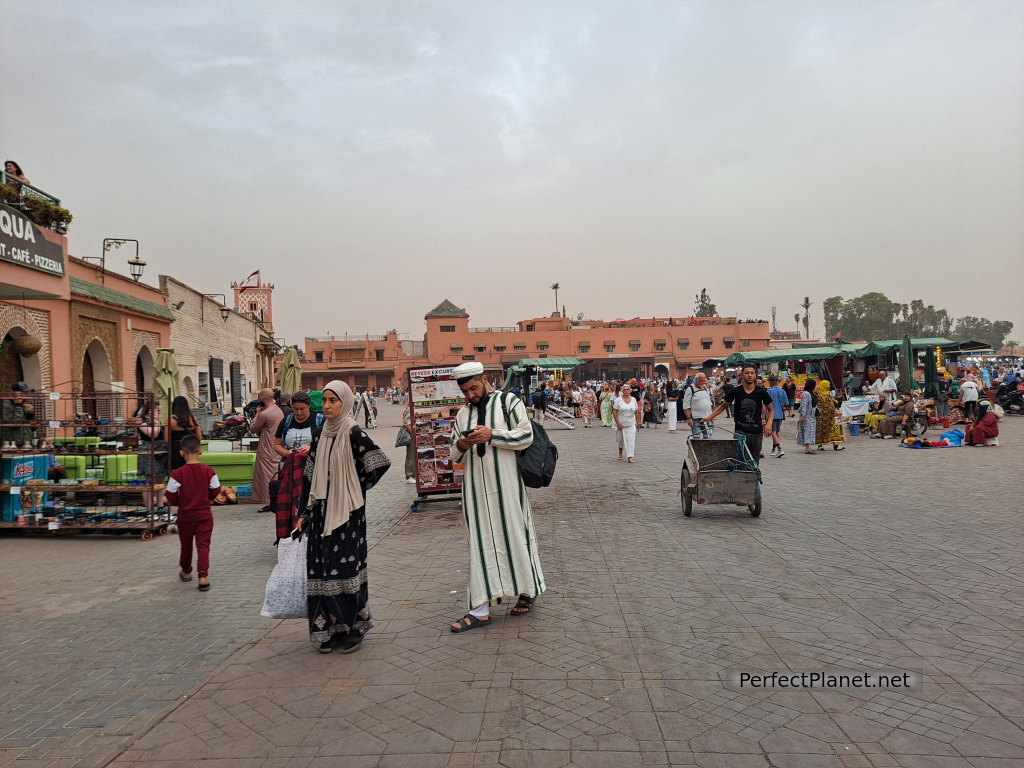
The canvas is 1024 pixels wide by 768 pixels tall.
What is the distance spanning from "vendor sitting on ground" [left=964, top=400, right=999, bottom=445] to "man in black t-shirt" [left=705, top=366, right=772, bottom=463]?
28.0 ft

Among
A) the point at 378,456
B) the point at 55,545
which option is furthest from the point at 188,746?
the point at 55,545

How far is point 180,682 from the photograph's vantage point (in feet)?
12.8

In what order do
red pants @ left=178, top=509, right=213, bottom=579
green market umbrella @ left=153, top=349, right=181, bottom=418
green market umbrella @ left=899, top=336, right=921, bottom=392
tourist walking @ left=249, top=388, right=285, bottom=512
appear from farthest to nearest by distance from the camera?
green market umbrella @ left=899, top=336, right=921, bottom=392 → green market umbrella @ left=153, top=349, right=181, bottom=418 → tourist walking @ left=249, top=388, right=285, bottom=512 → red pants @ left=178, top=509, right=213, bottom=579

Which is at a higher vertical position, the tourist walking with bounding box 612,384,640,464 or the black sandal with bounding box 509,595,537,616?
the tourist walking with bounding box 612,384,640,464

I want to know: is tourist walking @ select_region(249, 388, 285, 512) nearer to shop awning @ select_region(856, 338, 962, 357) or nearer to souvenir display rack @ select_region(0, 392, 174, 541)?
souvenir display rack @ select_region(0, 392, 174, 541)

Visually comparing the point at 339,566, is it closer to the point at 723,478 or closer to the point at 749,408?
the point at 723,478

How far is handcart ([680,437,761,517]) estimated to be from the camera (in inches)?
307

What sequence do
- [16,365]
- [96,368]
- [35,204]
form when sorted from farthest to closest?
[96,368] < [16,365] < [35,204]

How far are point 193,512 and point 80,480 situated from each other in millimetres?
3690

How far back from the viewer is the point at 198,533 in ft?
19.3

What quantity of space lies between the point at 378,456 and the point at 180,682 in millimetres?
1601

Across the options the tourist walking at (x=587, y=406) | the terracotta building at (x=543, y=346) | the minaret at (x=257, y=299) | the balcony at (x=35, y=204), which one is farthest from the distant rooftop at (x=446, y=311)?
the balcony at (x=35, y=204)

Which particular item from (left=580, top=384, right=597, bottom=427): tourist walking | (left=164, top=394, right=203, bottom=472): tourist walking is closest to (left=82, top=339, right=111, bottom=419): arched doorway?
(left=164, top=394, right=203, bottom=472): tourist walking

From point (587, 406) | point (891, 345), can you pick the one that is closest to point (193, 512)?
point (587, 406)
